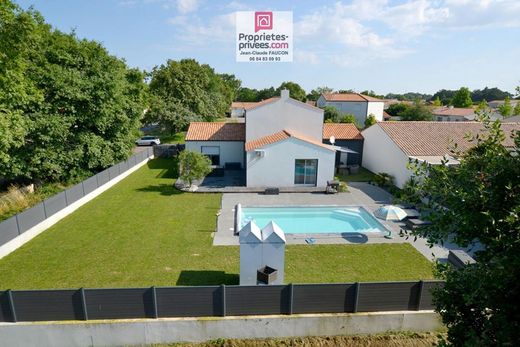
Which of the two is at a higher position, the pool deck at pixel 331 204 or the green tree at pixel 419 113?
the green tree at pixel 419 113

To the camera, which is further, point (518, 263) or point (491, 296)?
point (491, 296)

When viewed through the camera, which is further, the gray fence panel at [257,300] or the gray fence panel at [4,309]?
the gray fence panel at [257,300]

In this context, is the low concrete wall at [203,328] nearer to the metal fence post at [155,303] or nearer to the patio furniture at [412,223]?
the metal fence post at [155,303]

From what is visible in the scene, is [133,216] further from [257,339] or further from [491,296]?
[491,296]

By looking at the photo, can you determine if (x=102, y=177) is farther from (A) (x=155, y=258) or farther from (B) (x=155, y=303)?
(B) (x=155, y=303)

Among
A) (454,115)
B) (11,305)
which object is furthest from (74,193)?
(454,115)

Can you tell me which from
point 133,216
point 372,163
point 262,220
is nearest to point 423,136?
point 372,163

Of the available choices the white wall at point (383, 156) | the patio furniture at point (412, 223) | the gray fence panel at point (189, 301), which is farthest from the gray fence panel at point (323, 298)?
the white wall at point (383, 156)
